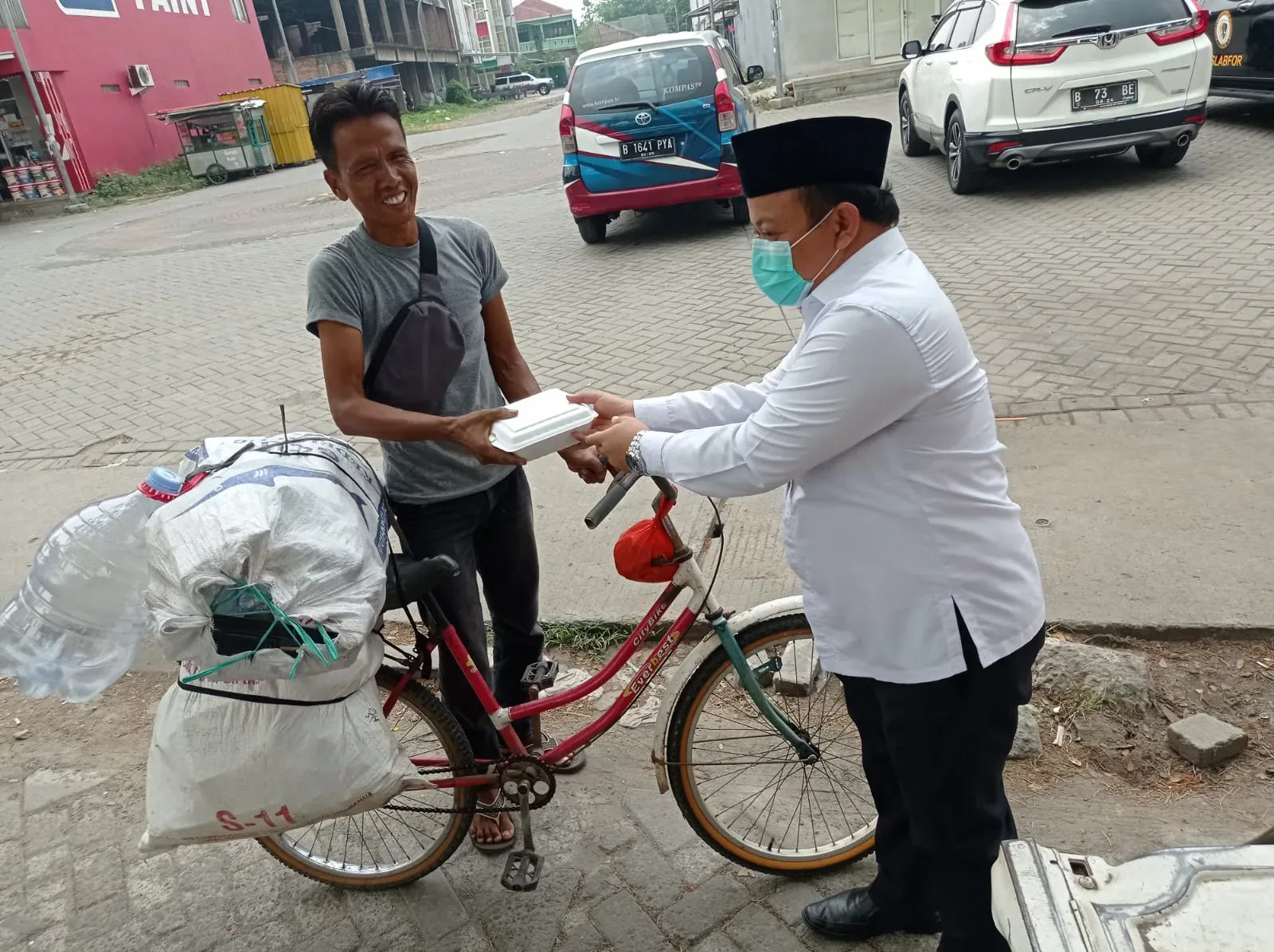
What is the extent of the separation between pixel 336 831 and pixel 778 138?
2140mm

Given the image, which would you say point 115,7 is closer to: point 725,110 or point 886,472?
point 725,110

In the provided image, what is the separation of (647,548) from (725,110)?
645cm

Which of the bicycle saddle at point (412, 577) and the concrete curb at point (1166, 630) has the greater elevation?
the bicycle saddle at point (412, 577)

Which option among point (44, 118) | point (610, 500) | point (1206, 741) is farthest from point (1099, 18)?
point (44, 118)

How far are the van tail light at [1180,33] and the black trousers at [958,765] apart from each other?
7.42 m

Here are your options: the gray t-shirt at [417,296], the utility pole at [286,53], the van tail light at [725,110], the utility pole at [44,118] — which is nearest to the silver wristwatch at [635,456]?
the gray t-shirt at [417,296]

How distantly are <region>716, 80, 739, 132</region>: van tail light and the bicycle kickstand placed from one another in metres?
6.54

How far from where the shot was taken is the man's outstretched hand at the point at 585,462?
2117 mm

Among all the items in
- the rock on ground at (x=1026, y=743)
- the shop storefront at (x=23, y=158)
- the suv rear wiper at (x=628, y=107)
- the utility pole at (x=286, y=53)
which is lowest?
the rock on ground at (x=1026, y=743)

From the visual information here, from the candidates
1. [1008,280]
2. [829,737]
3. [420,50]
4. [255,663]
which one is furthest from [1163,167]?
[420,50]

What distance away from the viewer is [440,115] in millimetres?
36312

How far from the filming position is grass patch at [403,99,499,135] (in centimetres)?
3007

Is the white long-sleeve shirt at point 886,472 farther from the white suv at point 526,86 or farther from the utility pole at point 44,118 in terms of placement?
the white suv at point 526,86

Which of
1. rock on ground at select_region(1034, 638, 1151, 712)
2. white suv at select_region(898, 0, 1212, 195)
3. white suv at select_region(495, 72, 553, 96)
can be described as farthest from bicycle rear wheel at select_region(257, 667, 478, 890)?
white suv at select_region(495, 72, 553, 96)
